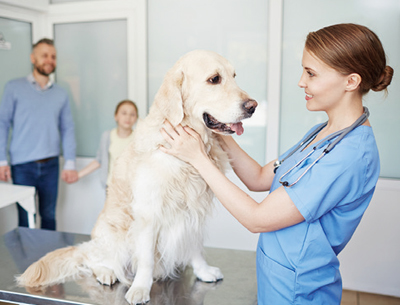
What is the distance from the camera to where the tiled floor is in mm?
3025

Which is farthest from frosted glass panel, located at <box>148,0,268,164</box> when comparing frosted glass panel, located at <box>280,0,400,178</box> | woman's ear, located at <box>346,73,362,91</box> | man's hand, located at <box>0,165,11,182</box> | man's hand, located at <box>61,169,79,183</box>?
woman's ear, located at <box>346,73,362,91</box>

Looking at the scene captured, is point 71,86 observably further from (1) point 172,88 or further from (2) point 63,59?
(1) point 172,88

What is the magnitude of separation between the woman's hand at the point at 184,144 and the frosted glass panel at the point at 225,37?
2091 mm

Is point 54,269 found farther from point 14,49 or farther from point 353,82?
point 14,49

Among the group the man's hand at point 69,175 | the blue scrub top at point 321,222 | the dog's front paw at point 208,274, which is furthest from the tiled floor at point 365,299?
the man's hand at point 69,175

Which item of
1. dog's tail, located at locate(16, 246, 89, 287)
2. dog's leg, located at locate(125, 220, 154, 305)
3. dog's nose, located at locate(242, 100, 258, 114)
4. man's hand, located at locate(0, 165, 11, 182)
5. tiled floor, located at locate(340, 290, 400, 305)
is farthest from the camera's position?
man's hand, located at locate(0, 165, 11, 182)

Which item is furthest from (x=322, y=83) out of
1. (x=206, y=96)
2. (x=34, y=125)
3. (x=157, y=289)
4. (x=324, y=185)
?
(x=34, y=125)

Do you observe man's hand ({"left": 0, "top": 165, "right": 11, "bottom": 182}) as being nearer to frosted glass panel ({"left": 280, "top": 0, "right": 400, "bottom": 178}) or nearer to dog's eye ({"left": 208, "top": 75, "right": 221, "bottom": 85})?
frosted glass panel ({"left": 280, "top": 0, "right": 400, "bottom": 178})

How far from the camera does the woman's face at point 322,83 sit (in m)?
1.20

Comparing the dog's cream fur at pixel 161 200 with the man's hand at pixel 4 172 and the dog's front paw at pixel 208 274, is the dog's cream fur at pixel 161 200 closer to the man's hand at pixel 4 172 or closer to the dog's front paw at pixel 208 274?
the dog's front paw at pixel 208 274

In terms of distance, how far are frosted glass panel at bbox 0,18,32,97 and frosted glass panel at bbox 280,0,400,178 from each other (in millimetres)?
2674

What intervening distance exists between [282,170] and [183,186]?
1.31ft

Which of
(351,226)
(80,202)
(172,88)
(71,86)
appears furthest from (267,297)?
(71,86)

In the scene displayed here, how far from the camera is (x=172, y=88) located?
1.46 metres
